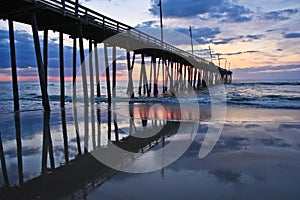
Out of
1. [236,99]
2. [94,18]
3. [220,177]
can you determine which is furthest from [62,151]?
[236,99]

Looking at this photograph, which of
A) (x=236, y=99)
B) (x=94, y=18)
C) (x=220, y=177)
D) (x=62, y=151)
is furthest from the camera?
(x=236, y=99)

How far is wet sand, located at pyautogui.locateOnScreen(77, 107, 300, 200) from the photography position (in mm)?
3213

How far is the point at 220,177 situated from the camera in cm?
382

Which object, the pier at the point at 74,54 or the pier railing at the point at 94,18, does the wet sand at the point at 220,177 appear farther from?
the pier railing at the point at 94,18

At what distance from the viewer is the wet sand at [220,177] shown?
3.21 m

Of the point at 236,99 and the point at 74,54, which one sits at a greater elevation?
the point at 74,54

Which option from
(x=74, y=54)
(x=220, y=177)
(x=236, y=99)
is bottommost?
(x=220, y=177)

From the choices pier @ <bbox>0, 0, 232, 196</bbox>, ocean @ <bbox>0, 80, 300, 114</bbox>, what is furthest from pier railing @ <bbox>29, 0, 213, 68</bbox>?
ocean @ <bbox>0, 80, 300, 114</bbox>

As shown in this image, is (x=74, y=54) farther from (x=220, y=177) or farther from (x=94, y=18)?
(x=220, y=177)

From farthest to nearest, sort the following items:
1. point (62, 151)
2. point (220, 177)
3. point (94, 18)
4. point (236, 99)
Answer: point (236, 99)
point (94, 18)
point (62, 151)
point (220, 177)

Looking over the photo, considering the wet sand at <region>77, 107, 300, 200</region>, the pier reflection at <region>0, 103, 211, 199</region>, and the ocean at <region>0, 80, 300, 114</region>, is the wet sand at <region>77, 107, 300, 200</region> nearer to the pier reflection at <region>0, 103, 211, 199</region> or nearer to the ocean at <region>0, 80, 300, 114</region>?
the pier reflection at <region>0, 103, 211, 199</region>

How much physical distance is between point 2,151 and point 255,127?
675 cm

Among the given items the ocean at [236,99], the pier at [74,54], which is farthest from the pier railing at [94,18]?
the ocean at [236,99]

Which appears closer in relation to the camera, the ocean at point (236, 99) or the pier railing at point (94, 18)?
the pier railing at point (94, 18)
